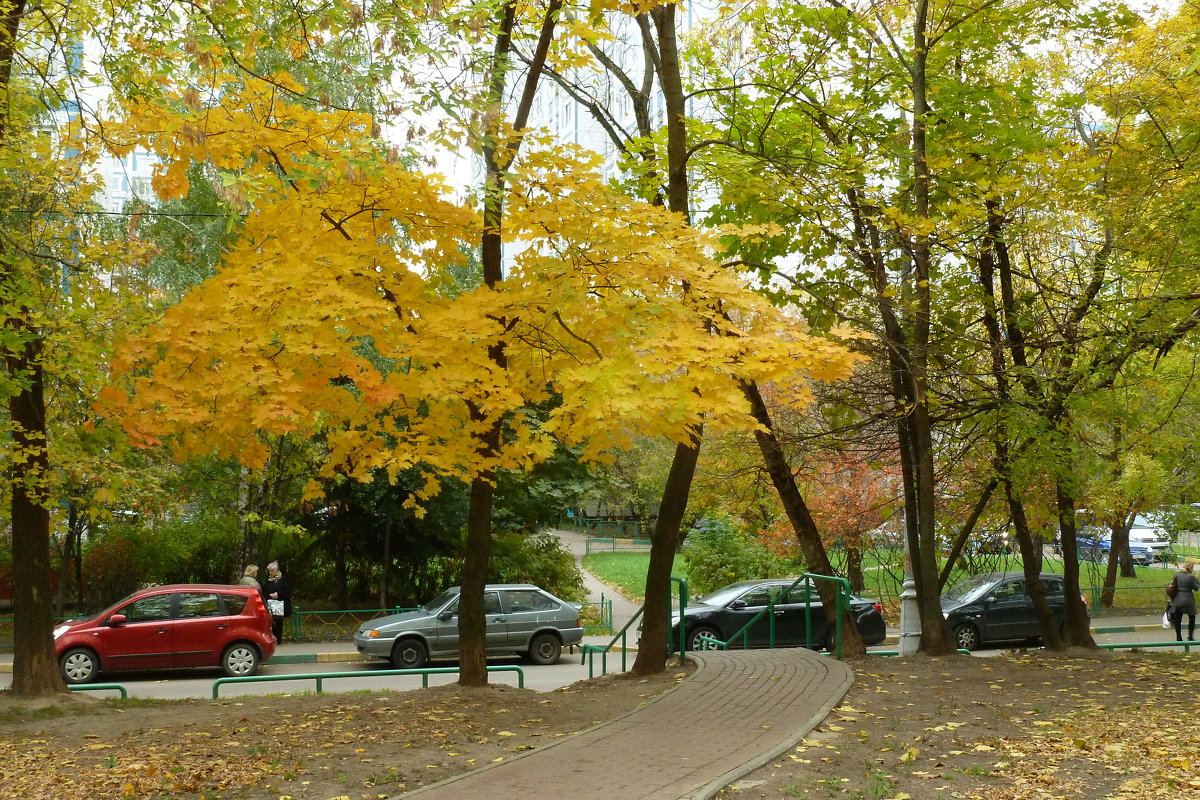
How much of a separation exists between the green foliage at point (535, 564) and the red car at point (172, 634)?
821cm

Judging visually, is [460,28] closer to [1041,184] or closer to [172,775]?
[172,775]

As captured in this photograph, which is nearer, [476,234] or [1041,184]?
[476,234]

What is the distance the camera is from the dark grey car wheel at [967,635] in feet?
64.7

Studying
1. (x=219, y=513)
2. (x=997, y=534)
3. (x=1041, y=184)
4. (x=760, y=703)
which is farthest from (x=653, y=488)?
(x=760, y=703)

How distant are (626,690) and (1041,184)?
809 cm

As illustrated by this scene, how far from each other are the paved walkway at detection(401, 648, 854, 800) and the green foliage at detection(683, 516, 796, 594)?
46.8ft

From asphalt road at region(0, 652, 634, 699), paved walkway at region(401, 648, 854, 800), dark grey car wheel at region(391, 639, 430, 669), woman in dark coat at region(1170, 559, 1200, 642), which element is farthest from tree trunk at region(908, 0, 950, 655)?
woman in dark coat at region(1170, 559, 1200, 642)

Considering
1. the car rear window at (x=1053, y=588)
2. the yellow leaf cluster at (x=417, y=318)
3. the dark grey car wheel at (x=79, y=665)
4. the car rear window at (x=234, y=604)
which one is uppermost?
the yellow leaf cluster at (x=417, y=318)

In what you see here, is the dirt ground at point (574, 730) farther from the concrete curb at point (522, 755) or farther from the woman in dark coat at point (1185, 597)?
the woman in dark coat at point (1185, 597)

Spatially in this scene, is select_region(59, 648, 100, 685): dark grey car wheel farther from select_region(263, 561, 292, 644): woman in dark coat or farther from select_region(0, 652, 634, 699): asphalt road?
select_region(263, 561, 292, 644): woman in dark coat

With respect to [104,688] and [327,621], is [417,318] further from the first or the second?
[327,621]

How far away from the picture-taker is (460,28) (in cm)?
867

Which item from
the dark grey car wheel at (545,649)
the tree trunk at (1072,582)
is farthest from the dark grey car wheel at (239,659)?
the tree trunk at (1072,582)

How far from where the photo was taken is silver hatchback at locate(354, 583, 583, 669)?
17.4 metres
